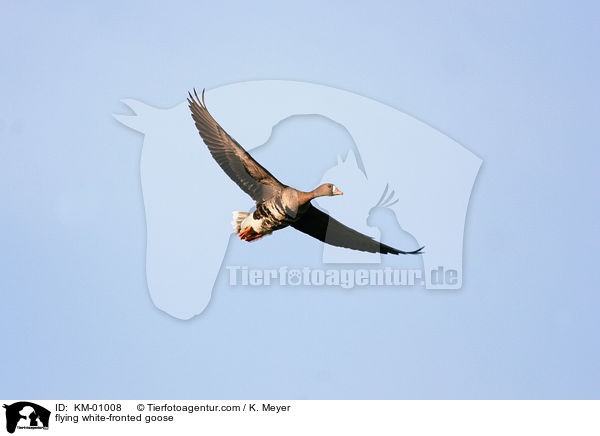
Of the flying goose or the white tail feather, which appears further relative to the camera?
the white tail feather

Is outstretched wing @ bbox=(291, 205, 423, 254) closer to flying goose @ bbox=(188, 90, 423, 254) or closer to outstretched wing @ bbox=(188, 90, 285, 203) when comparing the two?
flying goose @ bbox=(188, 90, 423, 254)

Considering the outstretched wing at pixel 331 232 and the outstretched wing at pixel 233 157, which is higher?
the outstretched wing at pixel 233 157

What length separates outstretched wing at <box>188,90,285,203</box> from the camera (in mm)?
2641

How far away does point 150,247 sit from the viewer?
3049 millimetres

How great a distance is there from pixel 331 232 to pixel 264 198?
38cm

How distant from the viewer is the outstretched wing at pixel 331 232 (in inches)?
113

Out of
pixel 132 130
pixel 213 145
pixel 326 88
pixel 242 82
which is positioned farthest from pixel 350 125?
pixel 132 130

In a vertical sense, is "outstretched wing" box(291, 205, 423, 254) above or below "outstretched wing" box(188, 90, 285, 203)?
below

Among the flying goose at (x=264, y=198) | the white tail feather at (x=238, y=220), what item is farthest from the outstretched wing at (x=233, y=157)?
the white tail feather at (x=238, y=220)
